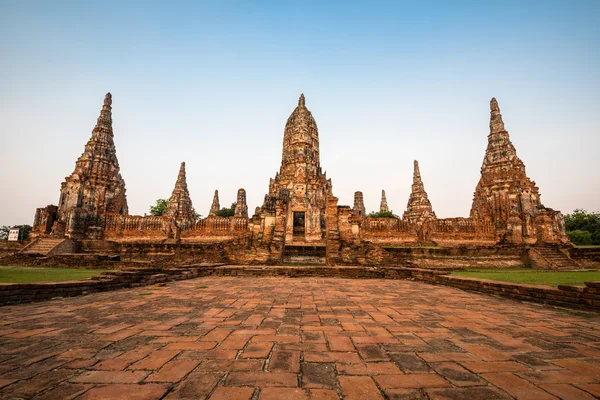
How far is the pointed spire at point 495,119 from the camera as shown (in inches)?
997

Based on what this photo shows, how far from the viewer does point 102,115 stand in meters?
25.4

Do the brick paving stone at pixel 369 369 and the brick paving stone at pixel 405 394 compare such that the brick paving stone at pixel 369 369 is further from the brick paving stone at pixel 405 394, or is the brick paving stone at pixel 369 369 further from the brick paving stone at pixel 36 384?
the brick paving stone at pixel 36 384

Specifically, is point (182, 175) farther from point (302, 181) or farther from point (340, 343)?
point (340, 343)

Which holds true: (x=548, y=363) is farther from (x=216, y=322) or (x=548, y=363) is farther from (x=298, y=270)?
(x=298, y=270)

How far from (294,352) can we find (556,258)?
1714 centimetres

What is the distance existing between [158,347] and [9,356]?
1.04 m

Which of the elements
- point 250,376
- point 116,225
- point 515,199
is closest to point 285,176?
point 116,225

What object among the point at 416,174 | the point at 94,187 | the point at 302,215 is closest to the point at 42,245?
the point at 94,187

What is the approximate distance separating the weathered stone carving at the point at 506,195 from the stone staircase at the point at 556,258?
593 cm

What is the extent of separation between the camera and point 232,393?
5.29 ft

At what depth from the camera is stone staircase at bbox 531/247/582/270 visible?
1320 cm

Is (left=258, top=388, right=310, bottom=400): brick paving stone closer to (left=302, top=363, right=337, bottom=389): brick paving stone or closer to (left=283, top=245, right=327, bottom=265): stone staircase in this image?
(left=302, top=363, right=337, bottom=389): brick paving stone

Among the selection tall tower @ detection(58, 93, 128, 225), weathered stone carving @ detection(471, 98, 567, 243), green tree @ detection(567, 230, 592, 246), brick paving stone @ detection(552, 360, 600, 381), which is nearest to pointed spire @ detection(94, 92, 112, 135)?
tall tower @ detection(58, 93, 128, 225)

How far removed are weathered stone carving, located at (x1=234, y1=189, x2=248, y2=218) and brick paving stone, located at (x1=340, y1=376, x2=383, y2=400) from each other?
34252 millimetres
